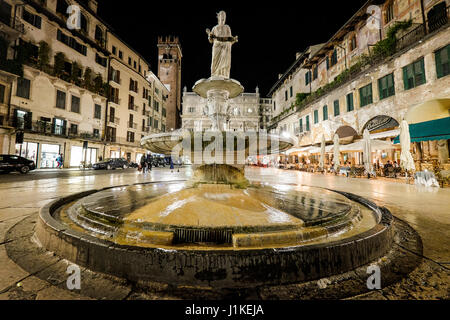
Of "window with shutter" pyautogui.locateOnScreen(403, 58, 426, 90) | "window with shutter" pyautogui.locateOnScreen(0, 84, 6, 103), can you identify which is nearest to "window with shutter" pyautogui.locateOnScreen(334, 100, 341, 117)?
"window with shutter" pyautogui.locateOnScreen(403, 58, 426, 90)

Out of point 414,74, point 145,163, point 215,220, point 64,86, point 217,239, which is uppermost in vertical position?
point 64,86

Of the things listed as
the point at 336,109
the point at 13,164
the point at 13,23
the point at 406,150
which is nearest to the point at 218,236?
the point at 406,150

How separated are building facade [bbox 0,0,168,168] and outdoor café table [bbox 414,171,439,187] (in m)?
26.8

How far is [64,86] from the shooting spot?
21594mm

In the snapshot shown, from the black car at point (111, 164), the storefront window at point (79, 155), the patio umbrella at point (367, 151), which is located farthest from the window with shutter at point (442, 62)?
the storefront window at point (79, 155)

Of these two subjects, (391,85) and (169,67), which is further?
(169,67)

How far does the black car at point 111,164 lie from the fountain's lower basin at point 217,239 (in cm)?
1999

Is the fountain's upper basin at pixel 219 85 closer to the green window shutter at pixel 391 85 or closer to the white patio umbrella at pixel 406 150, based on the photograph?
the white patio umbrella at pixel 406 150

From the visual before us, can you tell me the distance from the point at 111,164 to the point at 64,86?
10200 mm

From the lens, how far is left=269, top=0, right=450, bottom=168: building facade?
1073 cm

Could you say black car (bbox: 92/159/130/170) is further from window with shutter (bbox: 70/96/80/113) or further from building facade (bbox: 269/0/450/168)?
building facade (bbox: 269/0/450/168)

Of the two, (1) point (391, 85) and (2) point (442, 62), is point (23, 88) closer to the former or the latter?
(1) point (391, 85)

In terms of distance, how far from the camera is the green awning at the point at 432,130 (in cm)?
865

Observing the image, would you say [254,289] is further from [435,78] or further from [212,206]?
[435,78]
